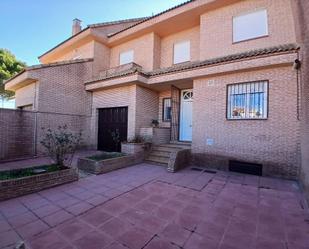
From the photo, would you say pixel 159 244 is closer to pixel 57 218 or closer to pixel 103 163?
pixel 57 218

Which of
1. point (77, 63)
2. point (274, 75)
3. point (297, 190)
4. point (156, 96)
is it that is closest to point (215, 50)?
point (274, 75)

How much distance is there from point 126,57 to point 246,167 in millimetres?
9168

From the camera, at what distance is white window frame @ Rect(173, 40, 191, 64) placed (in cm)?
936

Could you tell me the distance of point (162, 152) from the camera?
26.2 ft

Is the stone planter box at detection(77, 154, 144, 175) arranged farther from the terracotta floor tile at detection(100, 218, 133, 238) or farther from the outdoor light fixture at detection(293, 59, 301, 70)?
the outdoor light fixture at detection(293, 59, 301, 70)

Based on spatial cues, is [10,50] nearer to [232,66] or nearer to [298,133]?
[232,66]

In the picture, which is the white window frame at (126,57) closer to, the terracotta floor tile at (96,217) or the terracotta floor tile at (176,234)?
the terracotta floor tile at (96,217)

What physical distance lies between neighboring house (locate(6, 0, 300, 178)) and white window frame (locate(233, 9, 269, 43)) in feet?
0.12

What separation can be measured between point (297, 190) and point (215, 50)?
605 cm

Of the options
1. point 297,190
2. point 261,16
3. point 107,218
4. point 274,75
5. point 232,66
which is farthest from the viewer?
point 261,16

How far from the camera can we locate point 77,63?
396 inches

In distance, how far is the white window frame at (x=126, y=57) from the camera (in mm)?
11039

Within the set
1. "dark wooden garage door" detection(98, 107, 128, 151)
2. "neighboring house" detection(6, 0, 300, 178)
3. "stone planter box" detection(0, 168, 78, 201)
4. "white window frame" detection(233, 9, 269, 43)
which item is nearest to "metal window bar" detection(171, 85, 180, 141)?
"neighboring house" detection(6, 0, 300, 178)

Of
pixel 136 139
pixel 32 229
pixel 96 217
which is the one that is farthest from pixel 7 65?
pixel 96 217
